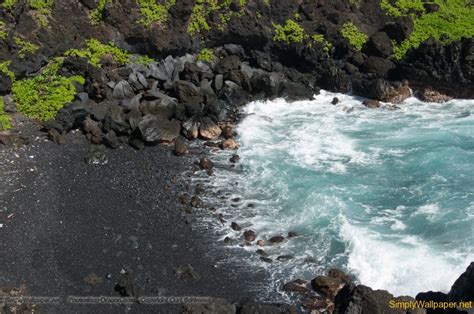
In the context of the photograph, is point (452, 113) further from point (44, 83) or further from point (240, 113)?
point (44, 83)

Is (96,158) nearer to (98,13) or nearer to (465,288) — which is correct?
(98,13)

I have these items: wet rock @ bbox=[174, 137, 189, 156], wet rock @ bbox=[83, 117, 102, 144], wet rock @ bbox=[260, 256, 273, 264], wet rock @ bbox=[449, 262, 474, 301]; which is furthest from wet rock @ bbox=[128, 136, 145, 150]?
wet rock @ bbox=[449, 262, 474, 301]

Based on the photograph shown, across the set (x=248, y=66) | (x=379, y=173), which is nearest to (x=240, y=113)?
(x=248, y=66)

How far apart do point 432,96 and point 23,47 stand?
24290 millimetres

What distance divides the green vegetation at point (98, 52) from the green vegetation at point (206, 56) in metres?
4.49

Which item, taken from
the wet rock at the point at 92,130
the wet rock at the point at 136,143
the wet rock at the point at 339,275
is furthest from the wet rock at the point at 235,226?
the wet rock at the point at 92,130

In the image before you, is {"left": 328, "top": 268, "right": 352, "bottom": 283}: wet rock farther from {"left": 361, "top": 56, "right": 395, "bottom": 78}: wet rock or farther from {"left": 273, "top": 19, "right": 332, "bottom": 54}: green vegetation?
{"left": 273, "top": 19, "right": 332, "bottom": 54}: green vegetation

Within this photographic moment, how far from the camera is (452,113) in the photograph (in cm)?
3005

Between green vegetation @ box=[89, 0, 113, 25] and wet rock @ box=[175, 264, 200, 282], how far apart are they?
64.6ft

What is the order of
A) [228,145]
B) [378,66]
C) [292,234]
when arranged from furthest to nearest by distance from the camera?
[378,66]
[228,145]
[292,234]

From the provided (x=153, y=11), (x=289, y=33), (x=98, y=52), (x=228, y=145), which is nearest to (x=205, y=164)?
(x=228, y=145)

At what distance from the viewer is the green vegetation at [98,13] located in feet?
105

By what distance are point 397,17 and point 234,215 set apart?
71.8 ft

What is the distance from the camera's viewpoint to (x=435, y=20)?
35344 millimetres
